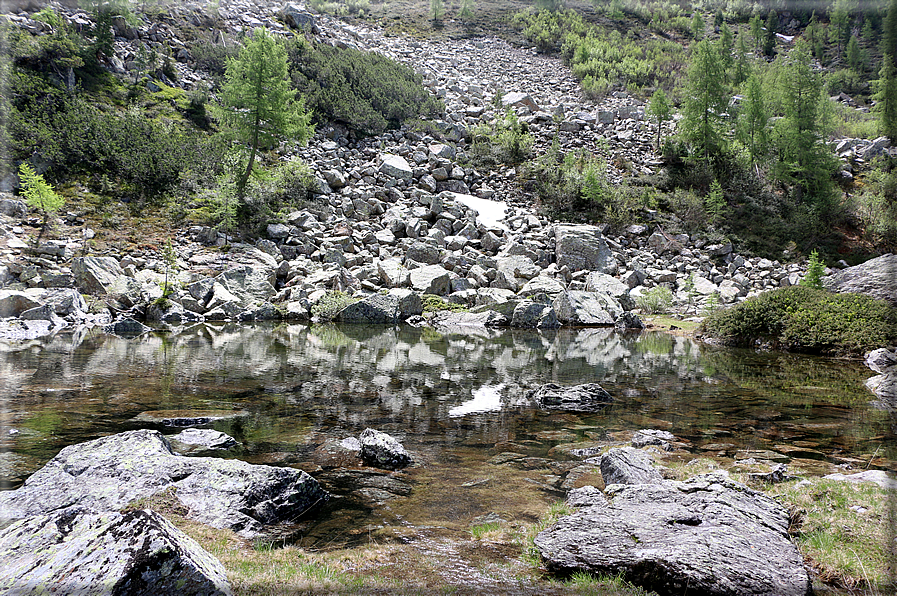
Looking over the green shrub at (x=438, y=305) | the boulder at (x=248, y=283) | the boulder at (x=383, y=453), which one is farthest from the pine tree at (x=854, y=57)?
the boulder at (x=383, y=453)

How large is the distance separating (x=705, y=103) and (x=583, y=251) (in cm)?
2489

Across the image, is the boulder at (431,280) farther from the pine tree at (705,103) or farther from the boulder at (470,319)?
the pine tree at (705,103)

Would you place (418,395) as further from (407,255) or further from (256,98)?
(256,98)

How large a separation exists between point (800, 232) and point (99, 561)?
51366 millimetres

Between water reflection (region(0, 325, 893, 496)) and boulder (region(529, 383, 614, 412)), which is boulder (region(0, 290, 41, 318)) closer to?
water reflection (region(0, 325, 893, 496))

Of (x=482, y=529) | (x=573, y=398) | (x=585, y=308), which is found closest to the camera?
(x=482, y=529)

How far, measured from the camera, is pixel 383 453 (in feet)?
25.5

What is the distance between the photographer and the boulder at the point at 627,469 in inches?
258

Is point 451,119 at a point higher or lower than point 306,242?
higher

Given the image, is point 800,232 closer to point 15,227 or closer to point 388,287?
point 388,287

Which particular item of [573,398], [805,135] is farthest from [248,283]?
[805,135]

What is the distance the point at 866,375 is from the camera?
594 inches

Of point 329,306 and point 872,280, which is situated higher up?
point 872,280

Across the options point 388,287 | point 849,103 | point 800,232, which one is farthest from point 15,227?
point 849,103
